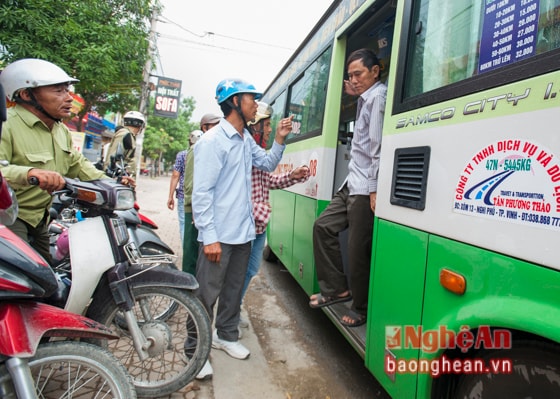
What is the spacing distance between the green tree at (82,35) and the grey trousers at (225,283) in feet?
15.6

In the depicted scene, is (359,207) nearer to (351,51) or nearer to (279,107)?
(351,51)

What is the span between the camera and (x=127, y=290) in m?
2.08

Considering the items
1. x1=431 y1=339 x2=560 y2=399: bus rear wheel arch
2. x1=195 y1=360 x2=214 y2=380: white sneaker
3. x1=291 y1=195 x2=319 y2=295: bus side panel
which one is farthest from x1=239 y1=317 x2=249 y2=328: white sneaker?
x1=431 y1=339 x2=560 y2=399: bus rear wheel arch

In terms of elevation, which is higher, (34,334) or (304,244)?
(304,244)

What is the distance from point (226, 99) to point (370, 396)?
2268mm

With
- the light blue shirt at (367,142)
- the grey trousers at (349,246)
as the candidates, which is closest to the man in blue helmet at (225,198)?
the grey trousers at (349,246)

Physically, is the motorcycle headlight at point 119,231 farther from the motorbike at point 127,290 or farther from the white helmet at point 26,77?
the white helmet at point 26,77

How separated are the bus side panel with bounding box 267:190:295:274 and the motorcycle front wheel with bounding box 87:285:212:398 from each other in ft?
5.65

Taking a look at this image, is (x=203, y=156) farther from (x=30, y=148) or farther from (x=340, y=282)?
(x=340, y=282)

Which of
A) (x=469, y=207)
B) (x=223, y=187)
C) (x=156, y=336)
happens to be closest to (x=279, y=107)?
(x=223, y=187)

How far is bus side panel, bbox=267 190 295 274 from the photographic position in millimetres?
4059

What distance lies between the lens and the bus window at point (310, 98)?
11.0 ft

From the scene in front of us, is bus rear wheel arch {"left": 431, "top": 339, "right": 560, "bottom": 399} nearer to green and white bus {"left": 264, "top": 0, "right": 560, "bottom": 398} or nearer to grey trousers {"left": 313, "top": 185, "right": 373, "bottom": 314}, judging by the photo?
green and white bus {"left": 264, "top": 0, "right": 560, "bottom": 398}

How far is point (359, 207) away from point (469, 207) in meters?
0.99
